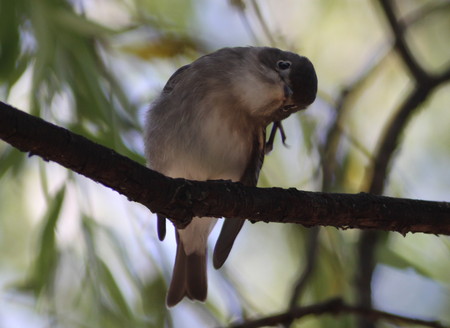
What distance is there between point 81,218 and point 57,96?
19.8 inches

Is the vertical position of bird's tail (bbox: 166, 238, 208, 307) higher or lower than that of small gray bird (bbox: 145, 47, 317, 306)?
lower

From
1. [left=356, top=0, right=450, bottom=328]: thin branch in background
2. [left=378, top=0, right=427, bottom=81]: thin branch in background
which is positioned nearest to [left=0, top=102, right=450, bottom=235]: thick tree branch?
[left=356, top=0, right=450, bottom=328]: thin branch in background

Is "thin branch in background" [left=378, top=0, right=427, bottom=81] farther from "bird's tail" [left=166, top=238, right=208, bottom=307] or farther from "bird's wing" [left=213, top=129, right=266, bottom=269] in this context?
"bird's tail" [left=166, top=238, right=208, bottom=307]

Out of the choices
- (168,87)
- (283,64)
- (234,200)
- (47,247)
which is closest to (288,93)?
(283,64)

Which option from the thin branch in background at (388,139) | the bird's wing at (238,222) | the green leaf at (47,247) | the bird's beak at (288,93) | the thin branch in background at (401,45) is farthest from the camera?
the thin branch in background at (401,45)

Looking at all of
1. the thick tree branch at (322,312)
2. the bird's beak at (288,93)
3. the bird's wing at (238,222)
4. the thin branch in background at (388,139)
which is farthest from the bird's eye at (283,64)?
the thick tree branch at (322,312)

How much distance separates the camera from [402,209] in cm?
238

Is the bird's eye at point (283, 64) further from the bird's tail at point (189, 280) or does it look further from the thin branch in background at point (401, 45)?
the bird's tail at point (189, 280)

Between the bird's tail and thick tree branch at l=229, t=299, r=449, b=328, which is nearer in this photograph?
thick tree branch at l=229, t=299, r=449, b=328

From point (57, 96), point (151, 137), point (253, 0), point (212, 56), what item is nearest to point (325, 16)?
point (253, 0)

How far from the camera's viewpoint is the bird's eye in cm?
308

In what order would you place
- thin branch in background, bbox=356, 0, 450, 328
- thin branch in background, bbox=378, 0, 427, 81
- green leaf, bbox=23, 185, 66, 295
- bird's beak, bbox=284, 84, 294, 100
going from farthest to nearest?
thin branch in background, bbox=378, 0, 427, 81, thin branch in background, bbox=356, 0, 450, 328, bird's beak, bbox=284, 84, 294, 100, green leaf, bbox=23, 185, 66, 295

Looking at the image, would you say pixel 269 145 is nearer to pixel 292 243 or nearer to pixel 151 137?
pixel 151 137

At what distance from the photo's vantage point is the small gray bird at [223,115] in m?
3.01
